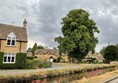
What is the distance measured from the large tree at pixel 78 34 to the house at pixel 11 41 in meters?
23.7

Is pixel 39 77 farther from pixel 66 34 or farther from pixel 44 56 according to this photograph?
pixel 44 56

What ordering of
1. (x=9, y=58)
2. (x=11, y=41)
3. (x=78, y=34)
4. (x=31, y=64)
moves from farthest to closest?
1. (x=78, y=34)
2. (x=11, y=41)
3. (x=31, y=64)
4. (x=9, y=58)

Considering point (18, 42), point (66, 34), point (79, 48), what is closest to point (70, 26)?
point (66, 34)

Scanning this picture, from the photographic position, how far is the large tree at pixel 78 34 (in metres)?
74.2

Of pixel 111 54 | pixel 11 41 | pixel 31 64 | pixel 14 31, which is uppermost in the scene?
pixel 14 31

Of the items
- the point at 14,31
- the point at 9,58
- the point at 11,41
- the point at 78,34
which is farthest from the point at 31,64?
the point at 78,34

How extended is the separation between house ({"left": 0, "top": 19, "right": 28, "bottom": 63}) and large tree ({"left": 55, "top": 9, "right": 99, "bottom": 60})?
77.7 ft

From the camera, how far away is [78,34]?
74625 millimetres

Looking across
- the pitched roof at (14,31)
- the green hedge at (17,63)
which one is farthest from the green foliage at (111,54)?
the green hedge at (17,63)

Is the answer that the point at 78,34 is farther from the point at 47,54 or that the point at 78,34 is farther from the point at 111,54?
the point at 47,54

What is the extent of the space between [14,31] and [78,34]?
26694 millimetres

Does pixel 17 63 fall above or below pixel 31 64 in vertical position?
above

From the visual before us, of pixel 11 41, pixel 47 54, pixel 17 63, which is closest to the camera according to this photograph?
pixel 17 63

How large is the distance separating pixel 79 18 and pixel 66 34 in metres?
6.48
